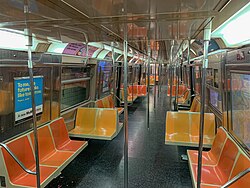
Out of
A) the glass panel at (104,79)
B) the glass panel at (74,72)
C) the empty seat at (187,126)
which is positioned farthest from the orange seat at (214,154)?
the glass panel at (104,79)

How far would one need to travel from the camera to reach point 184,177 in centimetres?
317

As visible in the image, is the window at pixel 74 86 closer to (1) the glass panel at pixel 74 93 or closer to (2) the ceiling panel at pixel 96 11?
(1) the glass panel at pixel 74 93

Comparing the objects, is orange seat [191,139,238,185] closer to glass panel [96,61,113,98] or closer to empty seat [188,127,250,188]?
empty seat [188,127,250,188]

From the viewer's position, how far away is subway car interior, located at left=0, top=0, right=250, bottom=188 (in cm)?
185

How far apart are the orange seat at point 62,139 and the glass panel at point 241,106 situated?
235 centimetres

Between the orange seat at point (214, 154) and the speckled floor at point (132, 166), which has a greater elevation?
the orange seat at point (214, 154)

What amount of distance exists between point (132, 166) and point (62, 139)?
51.5 inches

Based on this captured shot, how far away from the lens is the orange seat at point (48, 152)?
292cm

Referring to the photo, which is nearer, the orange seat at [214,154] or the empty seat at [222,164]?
the empty seat at [222,164]

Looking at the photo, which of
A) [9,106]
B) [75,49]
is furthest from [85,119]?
[9,106]

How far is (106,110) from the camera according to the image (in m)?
4.51

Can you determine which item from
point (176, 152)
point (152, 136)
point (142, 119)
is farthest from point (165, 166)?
point (142, 119)

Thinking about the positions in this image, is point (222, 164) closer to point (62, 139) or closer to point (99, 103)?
point (62, 139)

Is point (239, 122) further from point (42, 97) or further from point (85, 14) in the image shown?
point (42, 97)
